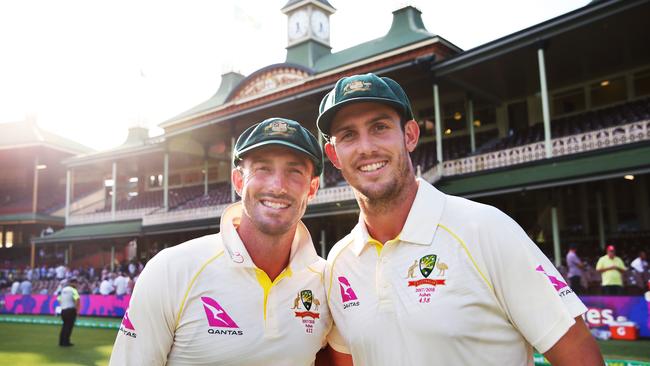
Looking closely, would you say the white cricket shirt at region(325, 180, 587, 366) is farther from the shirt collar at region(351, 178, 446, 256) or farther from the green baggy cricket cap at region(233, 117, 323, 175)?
the green baggy cricket cap at region(233, 117, 323, 175)

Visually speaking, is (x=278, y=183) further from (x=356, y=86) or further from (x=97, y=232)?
(x=97, y=232)

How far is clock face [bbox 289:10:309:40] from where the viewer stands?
98.8 ft

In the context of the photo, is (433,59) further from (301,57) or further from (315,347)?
(315,347)

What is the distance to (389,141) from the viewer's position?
2.48 meters

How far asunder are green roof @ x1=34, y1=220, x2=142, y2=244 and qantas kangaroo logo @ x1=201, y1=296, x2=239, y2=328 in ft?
91.9

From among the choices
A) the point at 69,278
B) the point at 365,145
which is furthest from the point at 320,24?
the point at 365,145

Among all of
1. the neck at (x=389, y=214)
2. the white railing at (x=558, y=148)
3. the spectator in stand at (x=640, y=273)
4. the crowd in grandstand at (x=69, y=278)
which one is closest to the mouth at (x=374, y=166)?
the neck at (x=389, y=214)

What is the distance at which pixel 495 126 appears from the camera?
22484mm

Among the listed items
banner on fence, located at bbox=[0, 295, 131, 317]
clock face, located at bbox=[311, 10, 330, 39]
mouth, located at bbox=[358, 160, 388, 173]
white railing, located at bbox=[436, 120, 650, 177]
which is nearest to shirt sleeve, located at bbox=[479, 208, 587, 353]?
mouth, located at bbox=[358, 160, 388, 173]

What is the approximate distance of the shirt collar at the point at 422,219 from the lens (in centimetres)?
233

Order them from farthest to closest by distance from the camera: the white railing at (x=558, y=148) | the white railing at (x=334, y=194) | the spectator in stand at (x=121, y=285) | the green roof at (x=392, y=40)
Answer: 1. the green roof at (x=392, y=40)
2. the white railing at (x=334, y=194)
3. the spectator in stand at (x=121, y=285)
4. the white railing at (x=558, y=148)

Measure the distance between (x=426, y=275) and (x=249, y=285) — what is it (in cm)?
94

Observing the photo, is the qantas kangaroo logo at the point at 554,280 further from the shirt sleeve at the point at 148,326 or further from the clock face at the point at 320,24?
the clock face at the point at 320,24

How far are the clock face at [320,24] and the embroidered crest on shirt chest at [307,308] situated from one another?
93.8 ft
